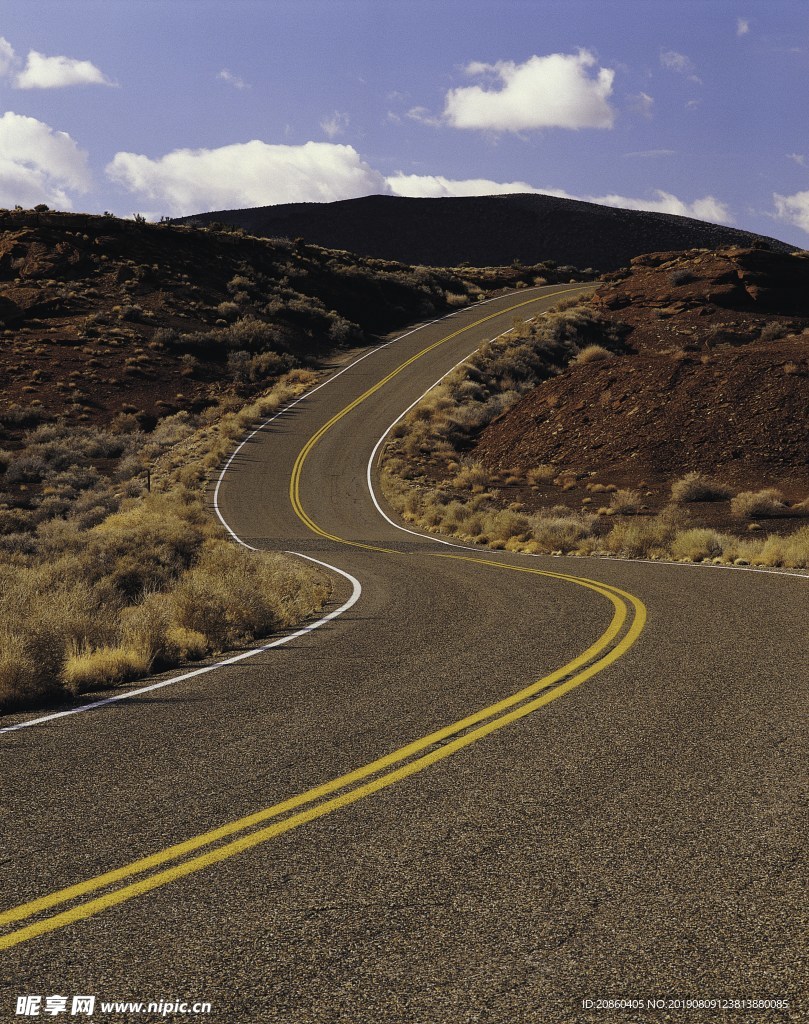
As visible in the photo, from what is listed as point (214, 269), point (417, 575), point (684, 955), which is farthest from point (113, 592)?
point (214, 269)

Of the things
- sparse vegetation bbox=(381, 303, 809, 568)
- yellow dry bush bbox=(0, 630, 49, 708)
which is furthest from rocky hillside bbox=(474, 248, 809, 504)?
yellow dry bush bbox=(0, 630, 49, 708)

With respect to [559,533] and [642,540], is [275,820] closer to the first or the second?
[642,540]

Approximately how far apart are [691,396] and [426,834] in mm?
37843

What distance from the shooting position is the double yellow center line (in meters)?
3.78

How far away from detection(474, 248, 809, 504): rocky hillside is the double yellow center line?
85.2ft

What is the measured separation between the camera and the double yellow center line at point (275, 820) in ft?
12.4

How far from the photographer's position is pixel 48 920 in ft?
12.1

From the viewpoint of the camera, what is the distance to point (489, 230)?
481 ft

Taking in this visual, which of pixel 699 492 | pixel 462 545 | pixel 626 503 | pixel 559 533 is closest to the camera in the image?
pixel 559 533

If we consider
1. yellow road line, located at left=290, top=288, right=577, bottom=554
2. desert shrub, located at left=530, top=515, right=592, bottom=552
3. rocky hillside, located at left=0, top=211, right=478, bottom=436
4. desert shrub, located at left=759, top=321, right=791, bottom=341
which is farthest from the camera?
rocky hillside, located at left=0, top=211, right=478, bottom=436

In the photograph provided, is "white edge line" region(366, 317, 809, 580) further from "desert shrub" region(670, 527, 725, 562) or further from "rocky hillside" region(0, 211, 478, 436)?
"rocky hillside" region(0, 211, 478, 436)

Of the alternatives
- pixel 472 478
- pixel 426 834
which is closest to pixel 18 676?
pixel 426 834

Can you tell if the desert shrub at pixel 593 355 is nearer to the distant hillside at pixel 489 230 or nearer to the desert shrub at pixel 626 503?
the desert shrub at pixel 626 503

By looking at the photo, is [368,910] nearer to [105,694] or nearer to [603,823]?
[603,823]
